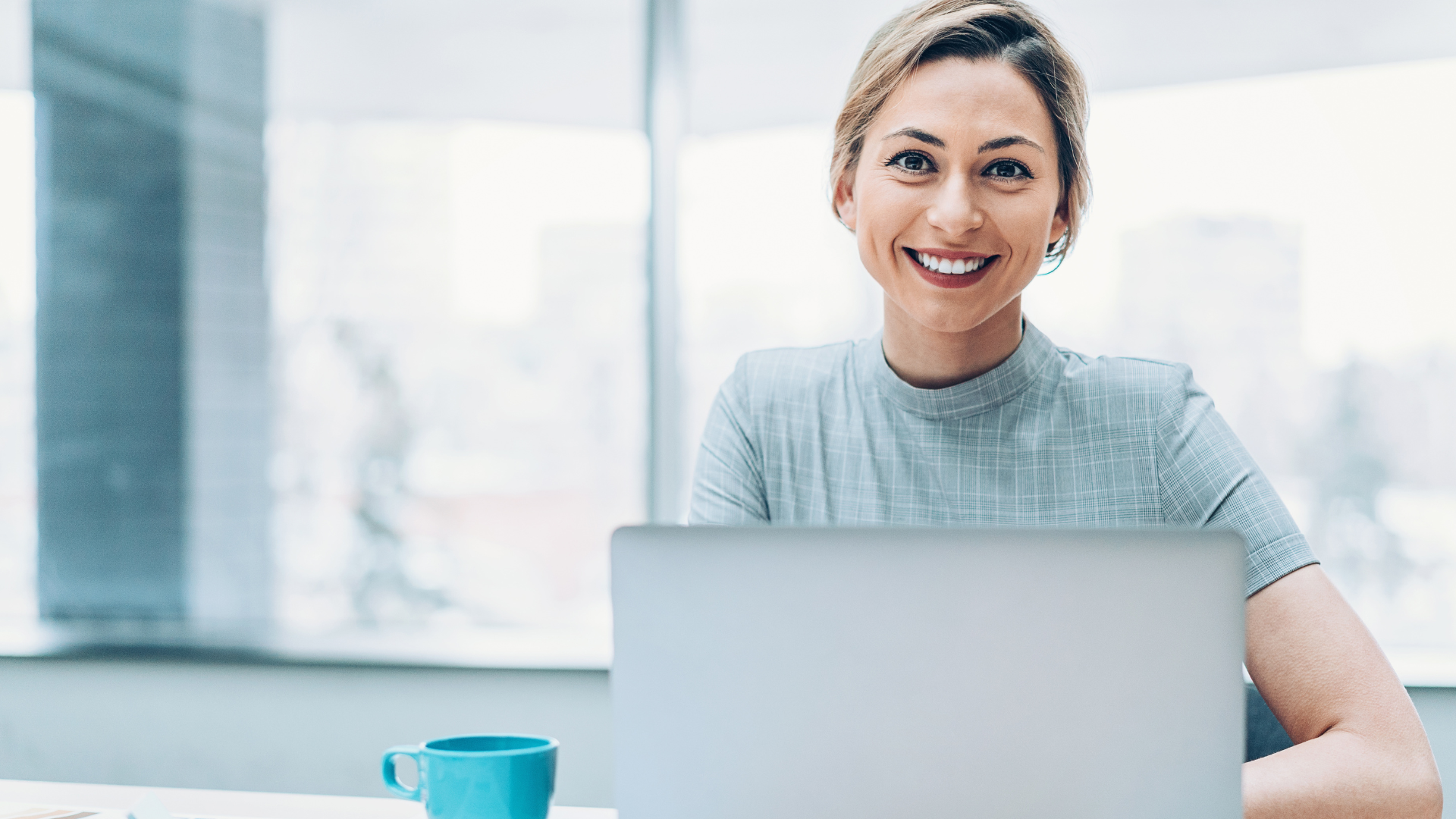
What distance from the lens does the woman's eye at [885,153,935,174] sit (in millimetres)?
1119

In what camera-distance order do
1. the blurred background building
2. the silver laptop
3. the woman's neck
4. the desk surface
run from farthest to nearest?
1. the blurred background building
2. the woman's neck
3. the desk surface
4. the silver laptop

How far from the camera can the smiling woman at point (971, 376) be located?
3.59 feet

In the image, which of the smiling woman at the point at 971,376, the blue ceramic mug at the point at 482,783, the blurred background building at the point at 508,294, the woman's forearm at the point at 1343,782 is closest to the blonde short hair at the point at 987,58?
the smiling woman at the point at 971,376

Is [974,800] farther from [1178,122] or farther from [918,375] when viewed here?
[1178,122]

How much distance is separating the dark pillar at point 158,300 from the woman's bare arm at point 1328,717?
2.15 metres

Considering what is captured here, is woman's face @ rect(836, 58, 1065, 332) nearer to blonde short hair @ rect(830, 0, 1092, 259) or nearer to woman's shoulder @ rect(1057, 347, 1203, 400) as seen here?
blonde short hair @ rect(830, 0, 1092, 259)

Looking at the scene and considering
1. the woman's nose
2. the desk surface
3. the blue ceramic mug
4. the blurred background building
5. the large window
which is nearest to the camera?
the blue ceramic mug

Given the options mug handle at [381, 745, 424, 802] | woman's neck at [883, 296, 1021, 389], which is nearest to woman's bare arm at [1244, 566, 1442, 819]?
woman's neck at [883, 296, 1021, 389]

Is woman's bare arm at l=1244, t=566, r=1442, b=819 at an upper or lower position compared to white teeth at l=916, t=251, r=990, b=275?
lower

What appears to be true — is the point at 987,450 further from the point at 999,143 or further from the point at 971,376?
the point at 999,143

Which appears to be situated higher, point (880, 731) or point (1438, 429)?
point (1438, 429)

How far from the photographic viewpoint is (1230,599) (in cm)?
54

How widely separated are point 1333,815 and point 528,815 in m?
0.60

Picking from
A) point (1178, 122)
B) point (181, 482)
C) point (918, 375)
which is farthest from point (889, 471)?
point (181, 482)
